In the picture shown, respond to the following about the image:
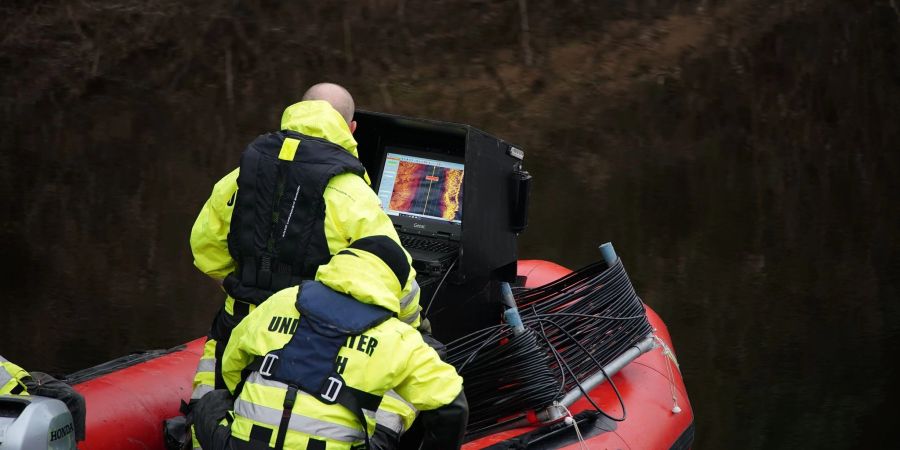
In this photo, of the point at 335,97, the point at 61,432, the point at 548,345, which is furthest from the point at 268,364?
the point at 548,345

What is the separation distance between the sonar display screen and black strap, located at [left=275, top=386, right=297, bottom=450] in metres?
1.46

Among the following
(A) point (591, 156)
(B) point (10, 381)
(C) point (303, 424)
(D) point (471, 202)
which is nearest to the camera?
(C) point (303, 424)

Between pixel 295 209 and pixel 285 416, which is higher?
pixel 295 209

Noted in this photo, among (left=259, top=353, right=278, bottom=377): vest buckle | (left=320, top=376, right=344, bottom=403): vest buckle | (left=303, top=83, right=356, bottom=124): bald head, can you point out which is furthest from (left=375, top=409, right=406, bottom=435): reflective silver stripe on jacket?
(left=303, top=83, right=356, bottom=124): bald head

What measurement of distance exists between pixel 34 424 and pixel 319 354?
2.05ft

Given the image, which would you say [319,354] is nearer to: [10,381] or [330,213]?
[330,213]

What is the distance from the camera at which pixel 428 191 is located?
3777 mm

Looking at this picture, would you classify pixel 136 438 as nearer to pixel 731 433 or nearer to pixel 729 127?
pixel 731 433

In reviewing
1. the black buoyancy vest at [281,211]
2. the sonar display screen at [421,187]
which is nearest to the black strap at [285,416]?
the black buoyancy vest at [281,211]

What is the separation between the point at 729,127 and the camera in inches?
272

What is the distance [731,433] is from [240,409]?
4089 mm

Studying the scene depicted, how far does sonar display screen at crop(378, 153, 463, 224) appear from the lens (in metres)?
3.75

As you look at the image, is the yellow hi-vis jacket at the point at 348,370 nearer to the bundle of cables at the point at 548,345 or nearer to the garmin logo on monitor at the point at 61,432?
the garmin logo on monitor at the point at 61,432

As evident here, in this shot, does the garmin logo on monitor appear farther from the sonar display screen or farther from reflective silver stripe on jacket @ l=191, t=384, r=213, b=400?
the sonar display screen
